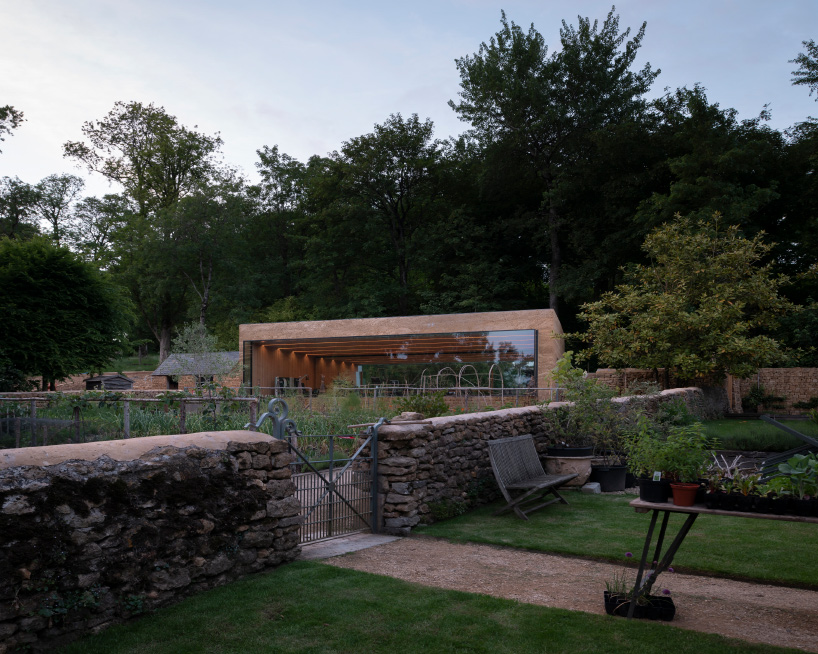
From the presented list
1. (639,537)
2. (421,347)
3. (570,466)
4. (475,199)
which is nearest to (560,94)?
(475,199)

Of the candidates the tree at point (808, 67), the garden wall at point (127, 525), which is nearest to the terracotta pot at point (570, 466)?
the garden wall at point (127, 525)

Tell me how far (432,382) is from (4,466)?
17.8 meters

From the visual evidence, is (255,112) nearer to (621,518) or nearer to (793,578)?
(621,518)

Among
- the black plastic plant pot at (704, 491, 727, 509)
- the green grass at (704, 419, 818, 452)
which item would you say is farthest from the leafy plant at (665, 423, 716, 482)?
the green grass at (704, 419, 818, 452)

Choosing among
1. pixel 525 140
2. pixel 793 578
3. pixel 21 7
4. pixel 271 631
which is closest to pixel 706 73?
pixel 525 140

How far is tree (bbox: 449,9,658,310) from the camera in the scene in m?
30.0

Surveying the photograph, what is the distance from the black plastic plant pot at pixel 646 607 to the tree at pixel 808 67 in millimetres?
28885

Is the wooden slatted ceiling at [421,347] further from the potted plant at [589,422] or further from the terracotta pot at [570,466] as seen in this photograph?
the terracotta pot at [570,466]

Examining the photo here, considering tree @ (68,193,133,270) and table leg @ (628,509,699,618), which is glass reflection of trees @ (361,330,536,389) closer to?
table leg @ (628,509,699,618)

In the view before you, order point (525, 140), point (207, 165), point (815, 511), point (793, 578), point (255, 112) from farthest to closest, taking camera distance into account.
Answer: point (207, 165), point (525, 140), point (255, 112), point (793, 578), point (815, 511)

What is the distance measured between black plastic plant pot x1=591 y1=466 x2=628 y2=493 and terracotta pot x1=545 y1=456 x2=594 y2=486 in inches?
8.9

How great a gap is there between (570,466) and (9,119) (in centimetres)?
2222

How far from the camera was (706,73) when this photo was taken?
1147 inches

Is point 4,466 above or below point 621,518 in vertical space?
above
